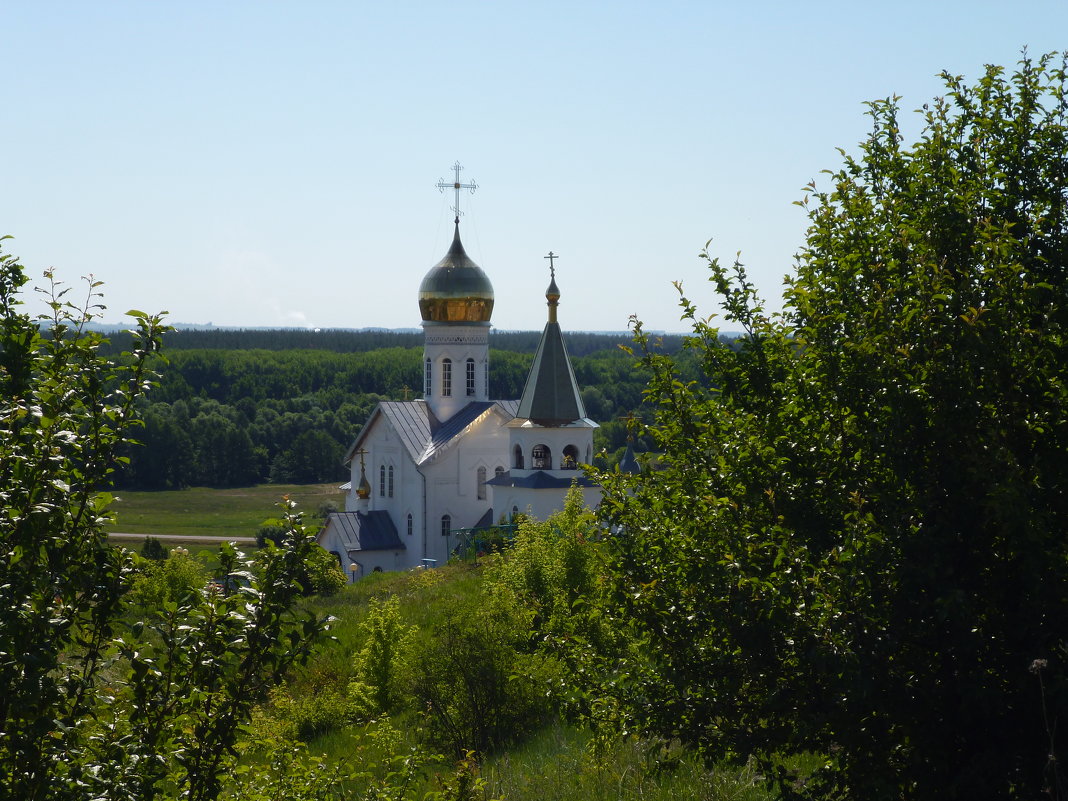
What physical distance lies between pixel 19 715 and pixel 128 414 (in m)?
1.11

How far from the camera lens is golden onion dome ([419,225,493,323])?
36.4 metres

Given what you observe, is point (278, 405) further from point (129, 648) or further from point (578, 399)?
point (129, 648)

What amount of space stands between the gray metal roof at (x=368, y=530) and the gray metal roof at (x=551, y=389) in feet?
22.4

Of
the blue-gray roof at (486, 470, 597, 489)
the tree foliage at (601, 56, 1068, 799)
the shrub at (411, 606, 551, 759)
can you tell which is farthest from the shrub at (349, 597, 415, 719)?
the blue-gray roof at (486, 470, 597, 489)

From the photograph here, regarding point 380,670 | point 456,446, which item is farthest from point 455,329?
point 380,670

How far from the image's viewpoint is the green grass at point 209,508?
64.9 metres

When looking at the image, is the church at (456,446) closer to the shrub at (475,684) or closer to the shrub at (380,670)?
the shrub at (380,670)

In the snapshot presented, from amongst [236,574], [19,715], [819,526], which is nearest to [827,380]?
[819,526]

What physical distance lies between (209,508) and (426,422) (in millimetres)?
43918

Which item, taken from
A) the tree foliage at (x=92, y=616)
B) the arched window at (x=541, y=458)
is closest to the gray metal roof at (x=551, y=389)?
the arched window at (x=541, y=458)

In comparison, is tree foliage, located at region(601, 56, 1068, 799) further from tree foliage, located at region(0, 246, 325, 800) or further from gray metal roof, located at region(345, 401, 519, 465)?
gray metal roof, located at region(345, 401, 519, 465)

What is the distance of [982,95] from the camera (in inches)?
223

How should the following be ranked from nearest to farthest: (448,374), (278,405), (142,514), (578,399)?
(578,399) → (448,374) → (142,514) → (278,405)

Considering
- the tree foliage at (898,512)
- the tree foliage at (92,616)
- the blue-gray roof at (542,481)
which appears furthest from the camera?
the blue-gray roof at (542,481)
